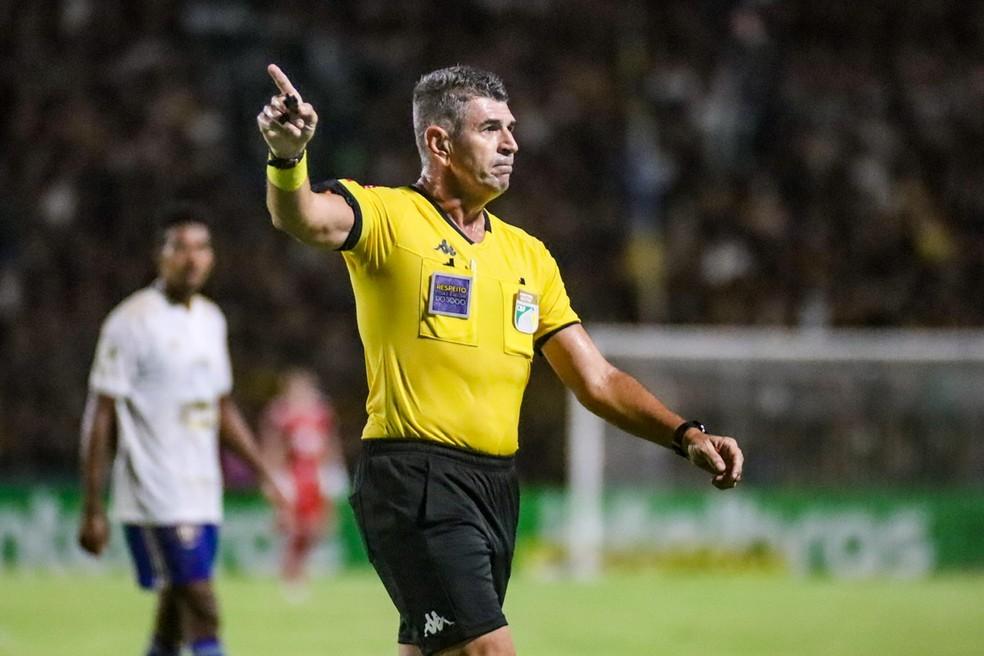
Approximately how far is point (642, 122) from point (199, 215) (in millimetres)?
15208

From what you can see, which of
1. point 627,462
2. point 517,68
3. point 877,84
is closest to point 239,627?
point 627,462

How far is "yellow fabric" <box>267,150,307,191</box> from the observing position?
206 inches

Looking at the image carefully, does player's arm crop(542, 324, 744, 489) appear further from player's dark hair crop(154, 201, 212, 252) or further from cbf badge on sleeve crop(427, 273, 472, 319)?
player's dark hair crop(154, 201, 212, 252)

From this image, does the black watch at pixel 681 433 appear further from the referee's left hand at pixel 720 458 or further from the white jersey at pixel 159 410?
the white jersey at pixel 159 410

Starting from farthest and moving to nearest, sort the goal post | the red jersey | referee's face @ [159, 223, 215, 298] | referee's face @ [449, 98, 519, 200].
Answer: the goal post, the red jersey, referee's face @ [159, 223, 215, 298], referee's face @ [449, 98, 519, 200]

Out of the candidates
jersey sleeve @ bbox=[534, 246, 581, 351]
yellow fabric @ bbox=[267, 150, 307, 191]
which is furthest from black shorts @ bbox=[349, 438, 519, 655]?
yellow fabric @ bbox=[267, 150, 307, 191]

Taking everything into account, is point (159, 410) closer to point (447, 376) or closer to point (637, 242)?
point (447, 376)

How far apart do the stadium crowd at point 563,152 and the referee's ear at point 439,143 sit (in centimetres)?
1359

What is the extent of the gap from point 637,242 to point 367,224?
1625cm

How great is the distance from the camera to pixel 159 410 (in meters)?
8.54

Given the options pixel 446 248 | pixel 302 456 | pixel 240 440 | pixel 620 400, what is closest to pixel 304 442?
pixel 302 456

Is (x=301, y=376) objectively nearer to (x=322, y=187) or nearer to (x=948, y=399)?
(x=948, y=399)

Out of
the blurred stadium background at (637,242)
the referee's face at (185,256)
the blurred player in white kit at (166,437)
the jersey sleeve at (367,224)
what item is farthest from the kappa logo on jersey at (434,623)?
the blurred stadium background at (637,242)

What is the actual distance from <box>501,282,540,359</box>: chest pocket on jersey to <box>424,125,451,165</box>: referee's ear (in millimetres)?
472
